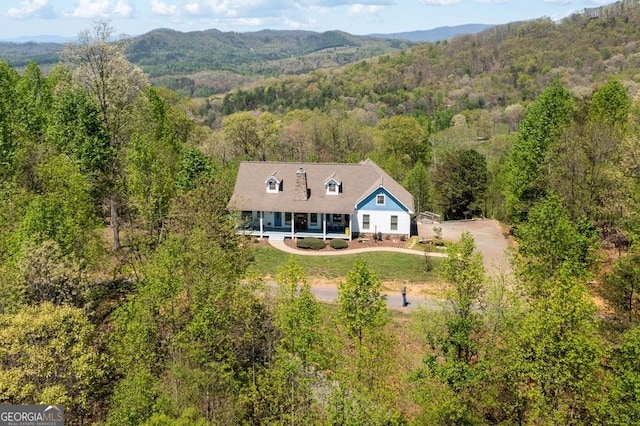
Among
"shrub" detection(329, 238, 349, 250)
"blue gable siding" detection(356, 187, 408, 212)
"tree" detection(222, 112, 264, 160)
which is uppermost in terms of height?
"tree" detection(222, 112, 264, 160)

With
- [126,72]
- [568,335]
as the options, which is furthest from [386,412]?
[126,72]

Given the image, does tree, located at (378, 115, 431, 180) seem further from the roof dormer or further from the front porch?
the front porch

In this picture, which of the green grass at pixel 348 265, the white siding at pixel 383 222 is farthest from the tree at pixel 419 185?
the green grass at pixel 348 265

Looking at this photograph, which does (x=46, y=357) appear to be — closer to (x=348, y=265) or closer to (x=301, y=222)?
(x=348, y=265)

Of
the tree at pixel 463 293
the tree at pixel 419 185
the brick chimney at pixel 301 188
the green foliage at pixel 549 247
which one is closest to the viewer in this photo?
the tree at pixel 463 293

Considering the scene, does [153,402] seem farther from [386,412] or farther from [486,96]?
[486,96]

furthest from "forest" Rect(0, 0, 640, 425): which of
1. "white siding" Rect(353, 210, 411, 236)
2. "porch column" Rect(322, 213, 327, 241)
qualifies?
"porch column" Rect(322, 213, 327, 241)

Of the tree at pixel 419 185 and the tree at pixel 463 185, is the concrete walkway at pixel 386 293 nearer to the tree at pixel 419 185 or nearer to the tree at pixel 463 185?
the tree at pixel 463 185
